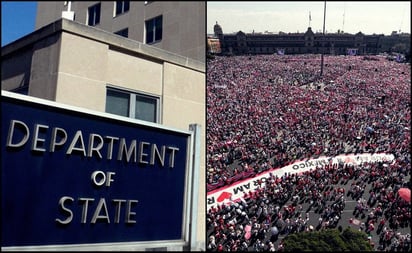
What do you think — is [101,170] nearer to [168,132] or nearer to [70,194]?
[70,194]

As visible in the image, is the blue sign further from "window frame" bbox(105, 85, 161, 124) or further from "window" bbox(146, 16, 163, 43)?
"window" bbox(146, 16, 163, 43)

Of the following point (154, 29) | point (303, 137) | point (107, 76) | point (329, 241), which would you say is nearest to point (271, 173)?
point (303, 137)

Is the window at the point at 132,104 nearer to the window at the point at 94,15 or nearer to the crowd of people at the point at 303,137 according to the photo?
the crowd of people at the point at 303,137

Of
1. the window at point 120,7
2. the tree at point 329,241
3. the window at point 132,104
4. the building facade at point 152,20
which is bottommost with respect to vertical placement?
the tree at point 329,241

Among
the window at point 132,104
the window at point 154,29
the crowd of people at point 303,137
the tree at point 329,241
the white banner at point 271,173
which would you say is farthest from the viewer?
the window at point 154,29

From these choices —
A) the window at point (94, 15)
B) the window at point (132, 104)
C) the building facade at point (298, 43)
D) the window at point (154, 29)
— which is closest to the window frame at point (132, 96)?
the window at point (132, 104)

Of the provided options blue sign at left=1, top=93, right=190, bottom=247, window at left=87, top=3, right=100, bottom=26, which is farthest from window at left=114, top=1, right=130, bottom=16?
blue sign at left=1, top=93, right=190, bottom=247
